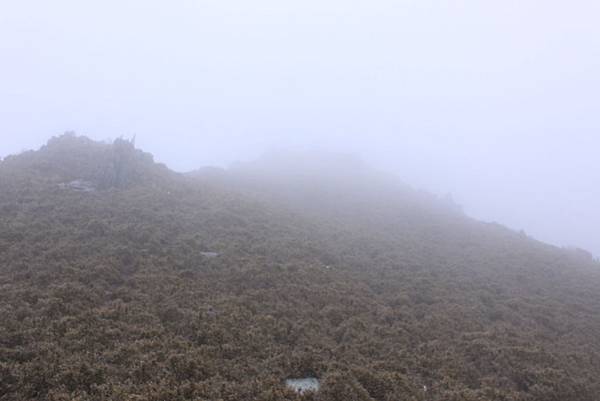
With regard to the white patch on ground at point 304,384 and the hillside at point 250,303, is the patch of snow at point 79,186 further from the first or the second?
the white patch on ground at point 304,384

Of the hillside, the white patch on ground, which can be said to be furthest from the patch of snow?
the white patch on ground

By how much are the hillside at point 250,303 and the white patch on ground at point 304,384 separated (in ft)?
0.69

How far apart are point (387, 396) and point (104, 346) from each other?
21.8ft

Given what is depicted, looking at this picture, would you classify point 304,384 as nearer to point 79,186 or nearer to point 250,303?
point 250,303

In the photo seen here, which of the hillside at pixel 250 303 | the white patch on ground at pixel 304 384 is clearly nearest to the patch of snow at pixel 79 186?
the hillside at pixel 250 303

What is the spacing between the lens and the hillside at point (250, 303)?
10.4 m

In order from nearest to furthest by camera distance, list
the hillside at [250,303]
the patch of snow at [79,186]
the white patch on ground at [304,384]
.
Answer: the white patch on ground at [304,384] < the hillside at [250,303] < the patch of snow at [79,186]

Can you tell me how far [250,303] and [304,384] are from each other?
4772 millimetres

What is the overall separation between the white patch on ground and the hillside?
212mm

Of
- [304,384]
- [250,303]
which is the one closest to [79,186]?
[250,303]

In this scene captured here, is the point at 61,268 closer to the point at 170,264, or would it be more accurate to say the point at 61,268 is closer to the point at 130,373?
the point at 170,264

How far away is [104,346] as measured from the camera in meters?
10.9

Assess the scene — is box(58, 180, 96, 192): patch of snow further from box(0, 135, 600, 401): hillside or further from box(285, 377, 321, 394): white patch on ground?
box(285, 377, 321, 394): white patch on ground

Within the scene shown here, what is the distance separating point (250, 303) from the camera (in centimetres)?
1497
